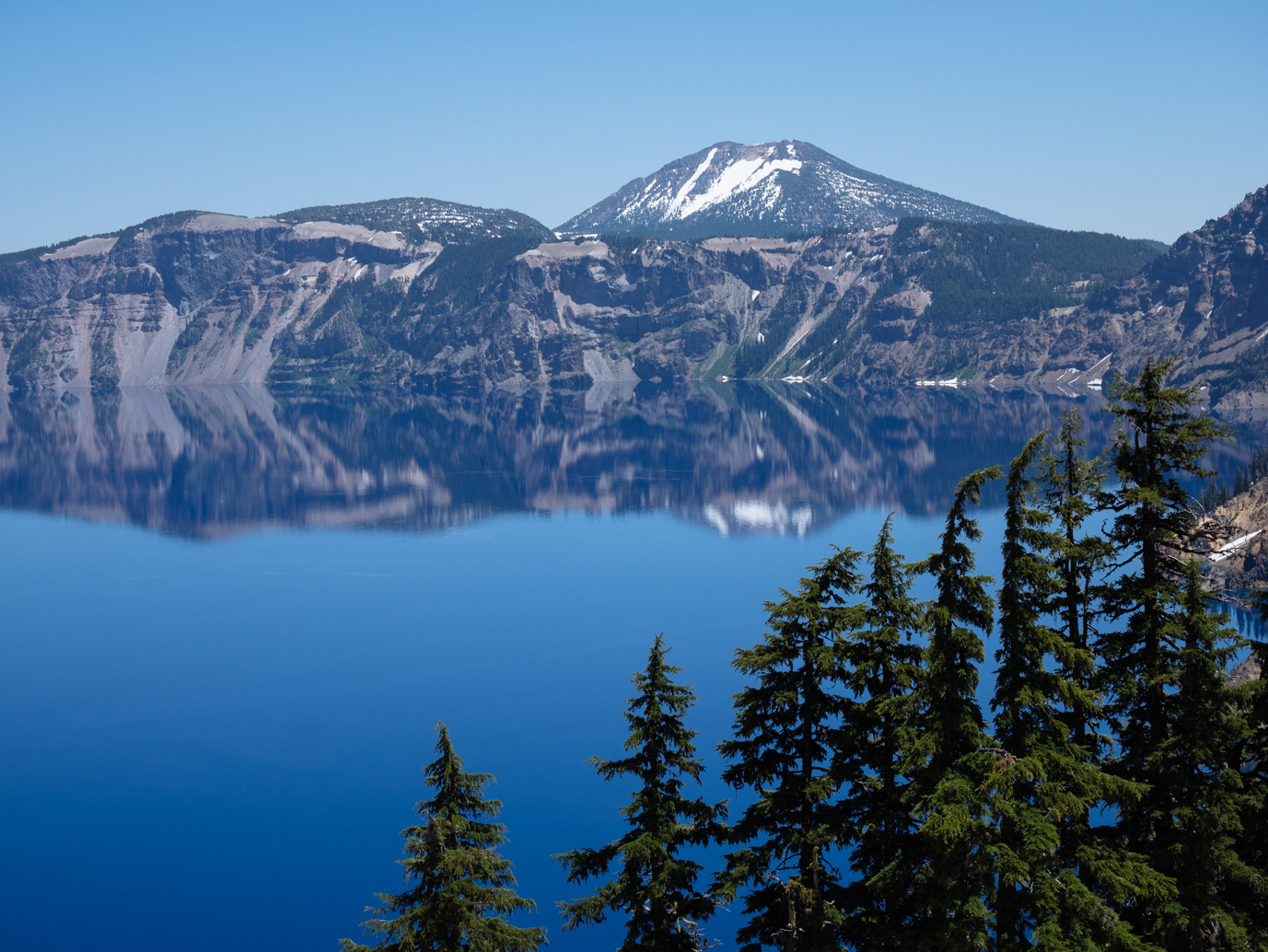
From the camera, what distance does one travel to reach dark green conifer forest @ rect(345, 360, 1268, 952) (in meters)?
20.7

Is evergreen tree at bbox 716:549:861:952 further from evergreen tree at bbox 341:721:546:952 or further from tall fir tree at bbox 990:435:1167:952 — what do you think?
evergreen tree at bbox 341:721:546:952

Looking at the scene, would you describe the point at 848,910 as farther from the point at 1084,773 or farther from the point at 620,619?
the point at 620,619

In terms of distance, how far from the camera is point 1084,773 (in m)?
21.0

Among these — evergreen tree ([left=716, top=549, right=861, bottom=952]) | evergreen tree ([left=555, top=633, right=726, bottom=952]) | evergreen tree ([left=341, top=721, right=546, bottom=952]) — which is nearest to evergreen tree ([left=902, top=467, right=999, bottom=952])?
evergreen tree ([left=716, top=549, right=861, bottom=952])

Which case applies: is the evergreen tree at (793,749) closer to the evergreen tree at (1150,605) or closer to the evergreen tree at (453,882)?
the evergreen tree at (453,882)

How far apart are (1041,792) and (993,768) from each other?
1098mm

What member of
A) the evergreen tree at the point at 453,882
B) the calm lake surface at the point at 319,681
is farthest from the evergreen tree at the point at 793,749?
the calm lake surface at the point at 319,681

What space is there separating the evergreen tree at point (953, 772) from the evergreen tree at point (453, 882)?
915cm

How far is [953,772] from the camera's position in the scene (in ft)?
68.1

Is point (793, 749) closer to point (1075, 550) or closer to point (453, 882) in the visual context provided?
point (1075, 550)

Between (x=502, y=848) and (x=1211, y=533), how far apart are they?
47411 mm

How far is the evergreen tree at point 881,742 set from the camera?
2280 centimetres

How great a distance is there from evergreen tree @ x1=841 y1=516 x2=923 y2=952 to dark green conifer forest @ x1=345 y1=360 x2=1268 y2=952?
0.21 feet

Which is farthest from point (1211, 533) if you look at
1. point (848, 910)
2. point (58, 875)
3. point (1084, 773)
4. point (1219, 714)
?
point (58, 875)
